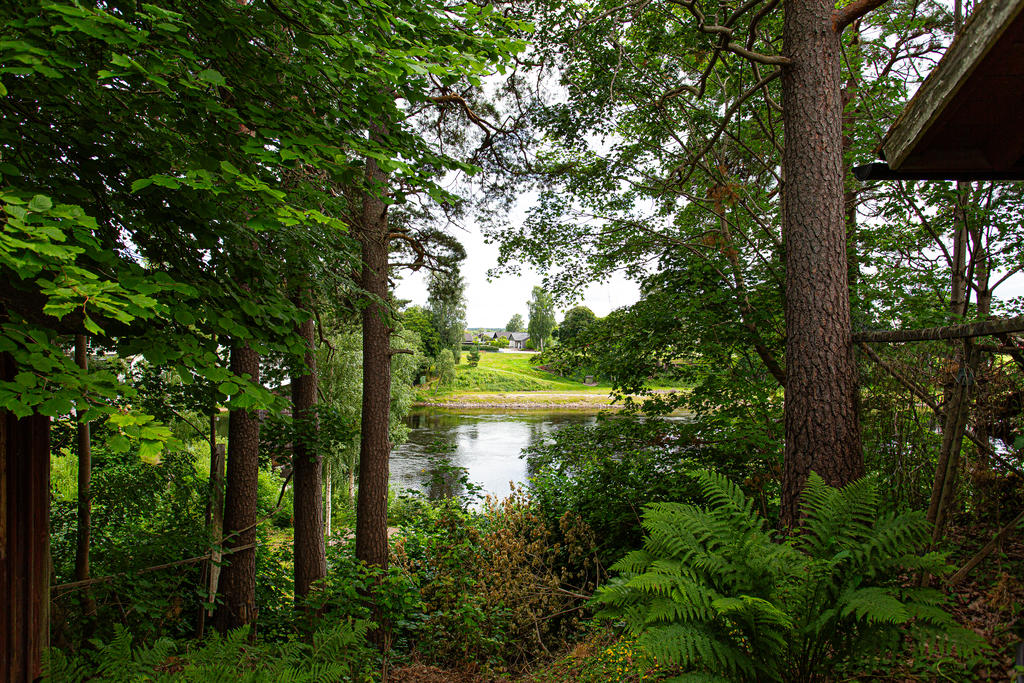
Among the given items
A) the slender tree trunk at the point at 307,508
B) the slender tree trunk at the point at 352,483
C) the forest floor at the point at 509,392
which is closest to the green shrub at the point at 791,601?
the slender tree trunk at the point at 307,508

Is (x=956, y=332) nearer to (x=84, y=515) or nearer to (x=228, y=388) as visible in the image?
(x=228, y=388)

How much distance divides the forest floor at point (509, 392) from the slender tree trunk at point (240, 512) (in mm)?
20302

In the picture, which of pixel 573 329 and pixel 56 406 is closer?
pixel 56 406

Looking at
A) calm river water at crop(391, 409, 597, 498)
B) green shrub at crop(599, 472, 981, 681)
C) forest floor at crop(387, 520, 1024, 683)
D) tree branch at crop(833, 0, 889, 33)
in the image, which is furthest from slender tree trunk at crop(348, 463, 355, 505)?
tree branch at crop(833, 0, 889, 33)

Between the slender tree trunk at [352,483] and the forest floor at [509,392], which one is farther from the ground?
the forest floor at [509,392]

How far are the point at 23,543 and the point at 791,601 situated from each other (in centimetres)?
346

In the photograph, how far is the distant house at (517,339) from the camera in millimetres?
83875

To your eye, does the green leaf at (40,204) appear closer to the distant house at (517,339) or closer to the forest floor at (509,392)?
the forest floor at (509,392)

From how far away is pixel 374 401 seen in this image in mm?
6660

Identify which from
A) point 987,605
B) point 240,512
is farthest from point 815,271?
point 240,512

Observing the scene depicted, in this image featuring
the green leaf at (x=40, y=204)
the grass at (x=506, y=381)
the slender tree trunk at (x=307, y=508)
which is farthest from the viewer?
the grass at (x=506, y=381)

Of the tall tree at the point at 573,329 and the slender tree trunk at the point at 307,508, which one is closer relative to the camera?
the tall tree at the point at 573,329

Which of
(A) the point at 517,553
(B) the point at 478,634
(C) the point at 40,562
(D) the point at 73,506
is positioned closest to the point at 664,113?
(A) the point at 517,553

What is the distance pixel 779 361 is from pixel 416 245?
5242 mm
